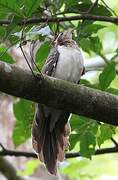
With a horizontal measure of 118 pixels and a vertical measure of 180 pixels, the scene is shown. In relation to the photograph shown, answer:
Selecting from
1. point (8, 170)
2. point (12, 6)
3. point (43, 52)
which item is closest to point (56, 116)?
point (43, 52)

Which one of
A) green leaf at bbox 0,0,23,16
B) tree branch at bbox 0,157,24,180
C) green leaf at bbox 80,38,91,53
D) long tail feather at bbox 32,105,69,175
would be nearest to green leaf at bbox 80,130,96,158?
long tail feather at bbox 32,105,69,175

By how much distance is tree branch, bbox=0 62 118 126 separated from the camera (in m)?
2.12

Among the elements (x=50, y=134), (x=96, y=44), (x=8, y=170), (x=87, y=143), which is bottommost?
(x=8, y=170)

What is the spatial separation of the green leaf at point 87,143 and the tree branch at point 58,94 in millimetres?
597

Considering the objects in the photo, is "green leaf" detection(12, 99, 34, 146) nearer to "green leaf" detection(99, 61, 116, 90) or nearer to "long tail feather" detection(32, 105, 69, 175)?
"long tail feather" detection(32, 105, 69, 175)

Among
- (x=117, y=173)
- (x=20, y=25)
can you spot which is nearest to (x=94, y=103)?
(x=20, y=25)

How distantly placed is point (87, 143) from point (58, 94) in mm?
762

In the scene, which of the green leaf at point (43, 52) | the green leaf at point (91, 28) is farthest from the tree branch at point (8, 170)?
the green leaf at point (91, 28)

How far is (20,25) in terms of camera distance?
7.47 feet

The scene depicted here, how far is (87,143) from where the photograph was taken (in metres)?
2.94

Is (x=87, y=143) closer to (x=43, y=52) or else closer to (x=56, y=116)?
(x=56, y=116)

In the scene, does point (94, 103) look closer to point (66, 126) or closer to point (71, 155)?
point (66, 126)

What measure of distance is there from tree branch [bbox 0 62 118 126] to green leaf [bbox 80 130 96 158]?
1.96 ft

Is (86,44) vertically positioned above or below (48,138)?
above
